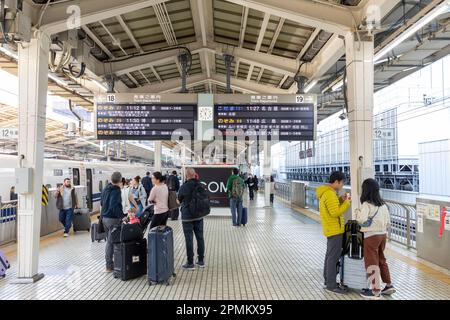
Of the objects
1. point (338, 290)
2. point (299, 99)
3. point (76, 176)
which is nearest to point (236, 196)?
point (299, 99)

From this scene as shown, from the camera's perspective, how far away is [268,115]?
299 inches

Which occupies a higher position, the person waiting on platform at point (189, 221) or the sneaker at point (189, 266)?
the person waiting on platform at point (189, 221)

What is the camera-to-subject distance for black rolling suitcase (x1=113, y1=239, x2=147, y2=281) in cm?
499

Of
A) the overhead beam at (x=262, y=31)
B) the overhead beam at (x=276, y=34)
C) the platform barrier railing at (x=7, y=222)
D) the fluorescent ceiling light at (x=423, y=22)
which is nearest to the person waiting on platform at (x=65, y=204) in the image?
the platform barrier railing at (x=7, y=222)

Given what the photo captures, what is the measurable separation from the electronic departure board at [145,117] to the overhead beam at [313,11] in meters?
2.52

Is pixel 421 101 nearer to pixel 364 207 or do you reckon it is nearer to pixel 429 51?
pixel 429 51

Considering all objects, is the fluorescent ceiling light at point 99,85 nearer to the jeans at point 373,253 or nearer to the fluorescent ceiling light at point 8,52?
the fluorescent ceiling light at point 8,52

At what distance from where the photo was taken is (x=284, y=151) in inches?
1501

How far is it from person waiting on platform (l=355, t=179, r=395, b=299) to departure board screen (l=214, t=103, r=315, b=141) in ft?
11.2

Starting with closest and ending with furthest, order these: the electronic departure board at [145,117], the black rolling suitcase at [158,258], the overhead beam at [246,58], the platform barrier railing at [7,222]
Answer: the black rolling suitcase at [158,258]
the platform barrier railing at [7,222]
the electronic departure board at [145,117]
the overhead beam at [246,58]

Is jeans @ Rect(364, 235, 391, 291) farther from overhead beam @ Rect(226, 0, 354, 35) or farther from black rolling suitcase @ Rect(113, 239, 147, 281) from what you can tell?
overhead beam @ Rect(226, 0, 354, 35)

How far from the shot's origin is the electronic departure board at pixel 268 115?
7.56m

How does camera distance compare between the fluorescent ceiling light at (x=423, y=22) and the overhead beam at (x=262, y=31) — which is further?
the overhead beam at (x=262, y=31)

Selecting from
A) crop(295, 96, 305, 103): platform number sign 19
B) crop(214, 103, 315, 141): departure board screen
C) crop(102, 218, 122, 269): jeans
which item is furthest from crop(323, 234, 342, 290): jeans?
crop(295, 96, 305, 103): platform number sign 19
